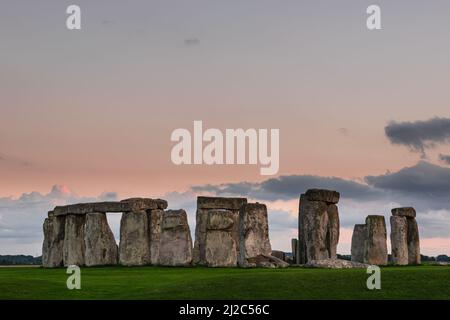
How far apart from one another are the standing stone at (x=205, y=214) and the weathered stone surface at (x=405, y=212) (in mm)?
6359

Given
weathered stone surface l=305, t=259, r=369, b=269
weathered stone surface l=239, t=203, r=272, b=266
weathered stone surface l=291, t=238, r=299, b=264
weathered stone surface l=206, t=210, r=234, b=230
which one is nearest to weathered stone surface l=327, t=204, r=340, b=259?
weathered stone surface l=291, t=238, r=299, b=264

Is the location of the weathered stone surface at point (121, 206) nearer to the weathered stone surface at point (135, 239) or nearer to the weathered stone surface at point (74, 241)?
the weathered stone surface at point (135, 239)

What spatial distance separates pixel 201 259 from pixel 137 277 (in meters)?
8.54

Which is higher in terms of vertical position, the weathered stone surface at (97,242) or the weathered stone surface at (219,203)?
the weathered stone surface at (219,203)

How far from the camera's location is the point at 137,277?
2461 centimetres

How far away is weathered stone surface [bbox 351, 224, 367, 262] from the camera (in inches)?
1419

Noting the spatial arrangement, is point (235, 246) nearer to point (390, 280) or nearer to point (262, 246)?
point (262, 246)

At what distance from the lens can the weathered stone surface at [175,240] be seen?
32.8 meters

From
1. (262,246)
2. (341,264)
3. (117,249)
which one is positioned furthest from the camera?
(117,249)

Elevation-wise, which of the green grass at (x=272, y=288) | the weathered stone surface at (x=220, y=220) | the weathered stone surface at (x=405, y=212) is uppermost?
the weathered stone surface at (x=405, y=212)

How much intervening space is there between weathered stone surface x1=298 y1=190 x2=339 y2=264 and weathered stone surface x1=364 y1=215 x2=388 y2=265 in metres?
2.64

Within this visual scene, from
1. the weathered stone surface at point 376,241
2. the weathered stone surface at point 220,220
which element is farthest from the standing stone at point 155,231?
the weathered stone surface at point 376,241
